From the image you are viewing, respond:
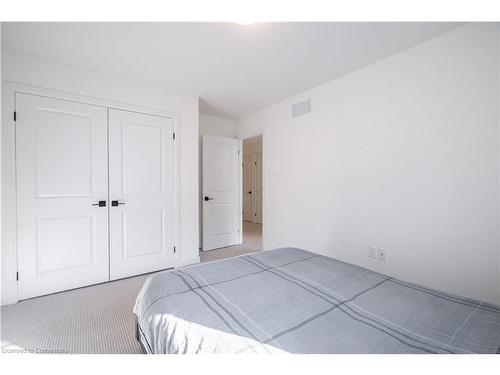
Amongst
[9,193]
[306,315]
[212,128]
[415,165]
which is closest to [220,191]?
[212,128]

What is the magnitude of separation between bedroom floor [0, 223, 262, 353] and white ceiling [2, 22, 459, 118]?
234cm

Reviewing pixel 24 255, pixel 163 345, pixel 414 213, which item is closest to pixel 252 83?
pixel 414 213

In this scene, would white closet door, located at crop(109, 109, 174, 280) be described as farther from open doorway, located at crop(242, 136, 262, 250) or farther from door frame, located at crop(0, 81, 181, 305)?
open doorway, located at crop(242, 136, 262, 250)

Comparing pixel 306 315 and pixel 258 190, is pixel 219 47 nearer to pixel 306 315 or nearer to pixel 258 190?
pixel 306 315

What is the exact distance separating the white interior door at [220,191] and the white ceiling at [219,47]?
135 centimetres

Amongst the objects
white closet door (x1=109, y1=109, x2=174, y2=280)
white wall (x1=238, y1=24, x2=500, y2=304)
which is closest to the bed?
white wall (x1=238, y1=24, x2=500, y2=304)

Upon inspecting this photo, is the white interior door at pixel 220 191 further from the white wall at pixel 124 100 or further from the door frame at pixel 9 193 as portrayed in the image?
the door frame at pixel 9 193

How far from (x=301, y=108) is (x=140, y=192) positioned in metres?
2.41

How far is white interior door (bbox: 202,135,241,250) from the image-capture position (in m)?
3.77

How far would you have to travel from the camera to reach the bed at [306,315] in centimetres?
76

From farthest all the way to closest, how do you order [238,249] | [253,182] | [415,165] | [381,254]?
[253,182], [238,249], [381,254], [415,165]

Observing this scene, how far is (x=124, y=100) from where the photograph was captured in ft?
8.52

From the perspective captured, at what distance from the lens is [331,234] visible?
106 inches
